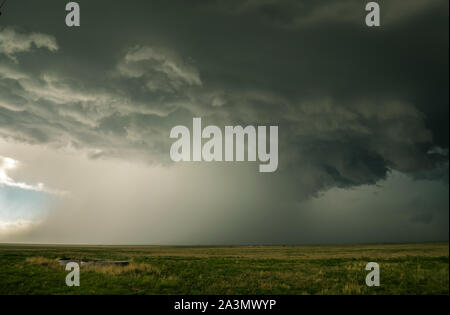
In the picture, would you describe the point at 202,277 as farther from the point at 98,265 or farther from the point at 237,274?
the point at 98,265

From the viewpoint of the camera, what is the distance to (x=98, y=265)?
24.5 metres

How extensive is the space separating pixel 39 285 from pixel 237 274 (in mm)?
12908
